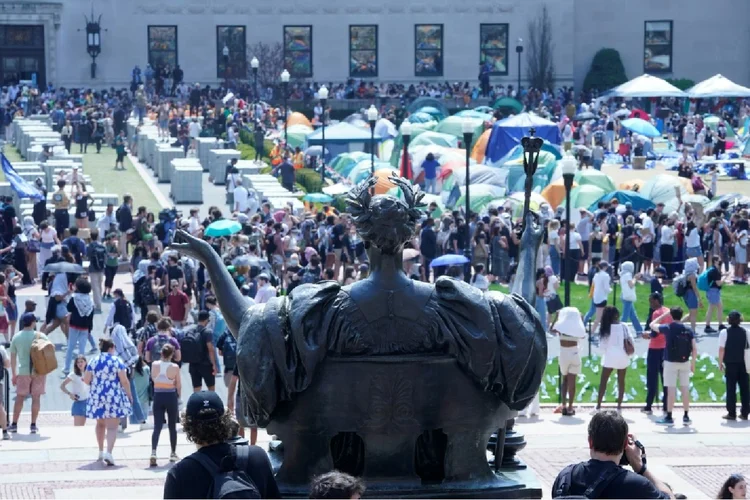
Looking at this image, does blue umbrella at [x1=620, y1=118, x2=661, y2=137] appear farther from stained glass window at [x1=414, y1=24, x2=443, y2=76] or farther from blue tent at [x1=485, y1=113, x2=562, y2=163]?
stained glass window at [x1=414, y1=24, x2=443, y2=76]

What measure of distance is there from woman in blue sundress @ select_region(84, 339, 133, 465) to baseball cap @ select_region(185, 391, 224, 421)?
8824 millimetres

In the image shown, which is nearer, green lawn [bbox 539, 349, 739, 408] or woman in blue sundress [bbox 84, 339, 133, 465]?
woman in blue sundress [bbox 84, 339, 133, 465]

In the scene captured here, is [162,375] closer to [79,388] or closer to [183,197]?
[79,388]

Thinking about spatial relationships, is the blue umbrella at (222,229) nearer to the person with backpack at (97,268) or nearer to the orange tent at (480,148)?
the person with backpack at (97,268)

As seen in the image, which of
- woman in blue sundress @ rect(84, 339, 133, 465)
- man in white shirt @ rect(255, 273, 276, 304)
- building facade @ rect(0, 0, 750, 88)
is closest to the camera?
woman in blue sundress @ rect(84, 339, 133, 465)

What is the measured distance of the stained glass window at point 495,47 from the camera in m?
75.0

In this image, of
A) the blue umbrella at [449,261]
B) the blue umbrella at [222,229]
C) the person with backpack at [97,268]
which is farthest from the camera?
the blue umbrella at [222,229]

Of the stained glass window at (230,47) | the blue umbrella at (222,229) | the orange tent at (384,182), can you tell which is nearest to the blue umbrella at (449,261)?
the orange tent at (384,182)

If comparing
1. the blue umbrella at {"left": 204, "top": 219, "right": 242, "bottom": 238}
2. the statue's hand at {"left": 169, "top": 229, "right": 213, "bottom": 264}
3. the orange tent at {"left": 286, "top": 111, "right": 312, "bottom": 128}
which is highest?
the statue's hand at {"left": 169, "top": 229, "right": 213, "bottom": 264}

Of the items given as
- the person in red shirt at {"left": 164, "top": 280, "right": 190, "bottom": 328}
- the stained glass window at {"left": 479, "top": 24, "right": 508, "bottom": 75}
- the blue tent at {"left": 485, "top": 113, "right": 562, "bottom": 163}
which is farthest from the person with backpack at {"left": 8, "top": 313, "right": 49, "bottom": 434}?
the stained glass window at {"left": 479, "top": 24, "right": 508, "bottom": 75}

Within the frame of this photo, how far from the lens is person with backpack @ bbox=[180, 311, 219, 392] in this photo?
16.2 m

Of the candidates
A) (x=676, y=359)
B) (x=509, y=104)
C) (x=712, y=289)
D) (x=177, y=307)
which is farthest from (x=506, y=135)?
(x=676, y=359)

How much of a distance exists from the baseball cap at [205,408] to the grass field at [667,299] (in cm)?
1922

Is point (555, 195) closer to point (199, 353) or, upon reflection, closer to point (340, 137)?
point (340, 137)
